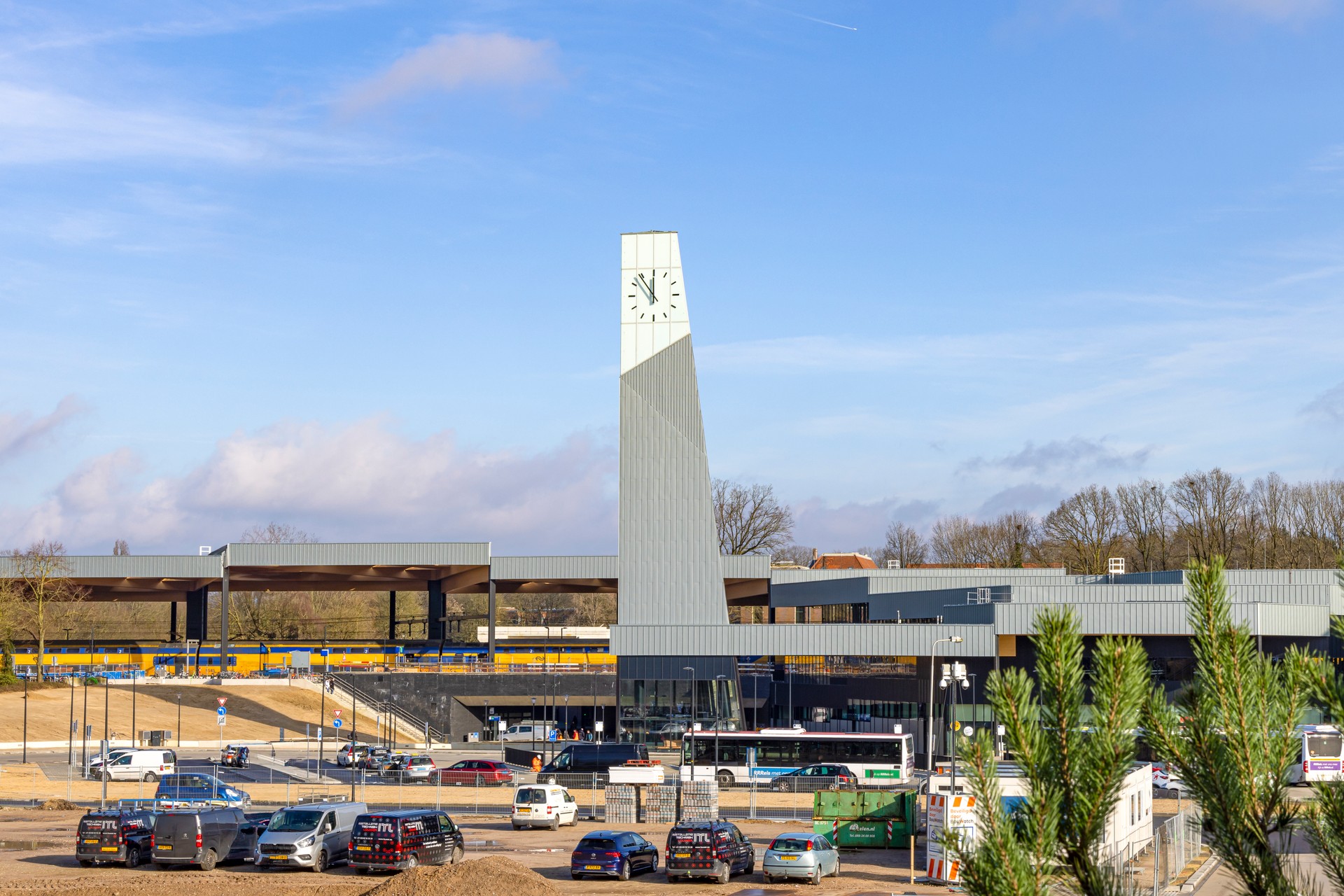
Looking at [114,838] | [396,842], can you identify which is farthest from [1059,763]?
[114,838]

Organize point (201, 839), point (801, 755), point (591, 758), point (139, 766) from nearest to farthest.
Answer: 1. point (201, 839)
2. point (139, 766)
3. point (801, 755)
4. point (591, 758)

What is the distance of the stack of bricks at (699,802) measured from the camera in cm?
4734

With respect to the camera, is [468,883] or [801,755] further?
[801,755]

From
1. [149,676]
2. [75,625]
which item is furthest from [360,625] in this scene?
[149,676]

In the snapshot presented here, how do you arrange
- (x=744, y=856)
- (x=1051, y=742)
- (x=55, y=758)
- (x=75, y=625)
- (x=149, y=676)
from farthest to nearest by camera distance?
1. (x=75, y=625)
2. (x=149, y=676)
3. (x=55, y=758)
4. (x=744, y=856)
5. (x=1051, y=742)

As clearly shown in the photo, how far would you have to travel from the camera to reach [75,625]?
5433 inches

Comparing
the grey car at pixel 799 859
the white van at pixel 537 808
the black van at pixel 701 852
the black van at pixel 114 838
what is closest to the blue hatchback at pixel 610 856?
the black van at pixel 701 852

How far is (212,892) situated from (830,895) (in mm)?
14906

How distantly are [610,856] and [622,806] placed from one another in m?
11.7

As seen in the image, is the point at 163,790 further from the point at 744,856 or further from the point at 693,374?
the point at 693,374

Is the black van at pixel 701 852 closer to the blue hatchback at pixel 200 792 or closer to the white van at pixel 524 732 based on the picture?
the blue hatchback at pixel 200 792

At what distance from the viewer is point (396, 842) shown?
36844 mm

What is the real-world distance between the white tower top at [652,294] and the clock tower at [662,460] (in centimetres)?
4

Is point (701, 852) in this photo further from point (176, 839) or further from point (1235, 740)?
point (1235, 740)
